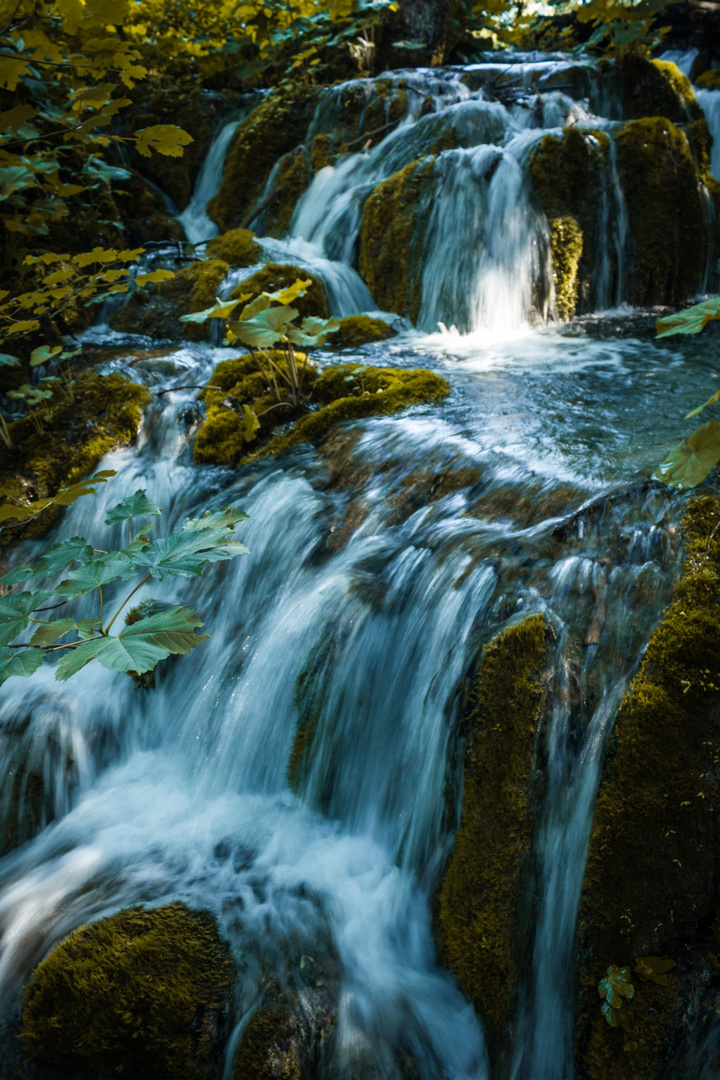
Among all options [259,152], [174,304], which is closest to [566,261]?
[174,304]

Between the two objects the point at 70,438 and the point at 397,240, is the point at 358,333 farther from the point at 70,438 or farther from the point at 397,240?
the point at 70,438

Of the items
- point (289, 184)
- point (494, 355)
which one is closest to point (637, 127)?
point (494, 355)

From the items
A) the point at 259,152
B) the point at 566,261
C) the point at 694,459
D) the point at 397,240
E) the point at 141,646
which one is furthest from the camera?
the point at 259,152

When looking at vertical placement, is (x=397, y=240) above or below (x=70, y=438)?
above

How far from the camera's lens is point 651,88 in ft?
28.5

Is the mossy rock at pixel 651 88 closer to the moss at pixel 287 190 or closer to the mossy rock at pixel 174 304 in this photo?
the moss at pixel 287 190

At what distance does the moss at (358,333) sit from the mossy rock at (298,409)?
1.22m

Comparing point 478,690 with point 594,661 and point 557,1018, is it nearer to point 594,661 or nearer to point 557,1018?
point 594,661

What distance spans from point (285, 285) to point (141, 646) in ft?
17.3

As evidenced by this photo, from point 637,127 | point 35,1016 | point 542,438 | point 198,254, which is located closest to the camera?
point 35,1016

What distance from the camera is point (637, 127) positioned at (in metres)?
6.89

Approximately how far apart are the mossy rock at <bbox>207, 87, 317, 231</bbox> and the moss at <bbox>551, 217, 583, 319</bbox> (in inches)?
195

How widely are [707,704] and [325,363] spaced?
4.21m

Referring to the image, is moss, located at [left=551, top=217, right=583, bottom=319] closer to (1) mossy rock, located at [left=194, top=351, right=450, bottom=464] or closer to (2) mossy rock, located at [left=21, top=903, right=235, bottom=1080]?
(1) mossy rock, located at [left=194, top=351, right=450, bottom=464]
